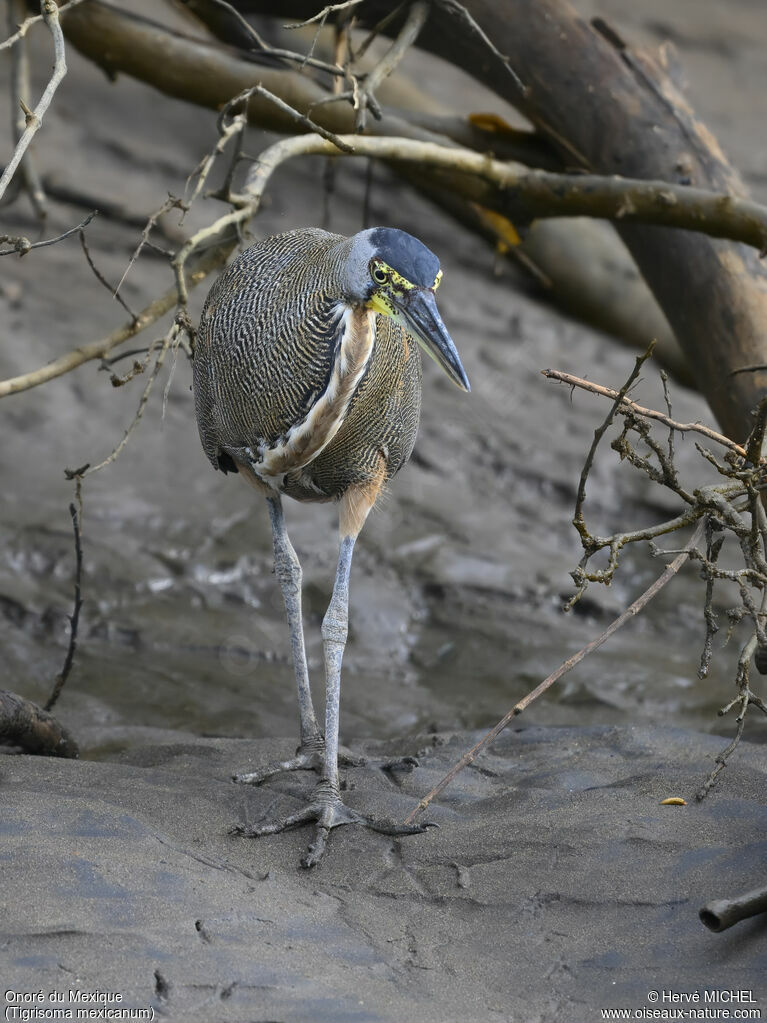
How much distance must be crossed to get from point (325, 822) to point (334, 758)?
1.03 feet

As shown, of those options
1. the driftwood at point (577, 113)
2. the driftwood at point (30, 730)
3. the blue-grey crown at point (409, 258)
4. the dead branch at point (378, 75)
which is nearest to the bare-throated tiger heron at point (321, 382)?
the blue-grey crown at point (409, 258)

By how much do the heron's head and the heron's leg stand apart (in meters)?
0.98

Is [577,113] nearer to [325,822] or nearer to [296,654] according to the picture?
[296,654]

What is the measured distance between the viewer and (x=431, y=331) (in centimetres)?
326

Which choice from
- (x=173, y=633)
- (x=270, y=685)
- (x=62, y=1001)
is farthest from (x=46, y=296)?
(x=62, y=1001)

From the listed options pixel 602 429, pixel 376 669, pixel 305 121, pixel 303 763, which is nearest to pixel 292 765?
pixel 303 763

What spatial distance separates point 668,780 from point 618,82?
328 centimetres

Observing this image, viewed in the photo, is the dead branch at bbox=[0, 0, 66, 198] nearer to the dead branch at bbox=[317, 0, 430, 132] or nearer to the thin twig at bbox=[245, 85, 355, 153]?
the thin twig at bbox=[245, 85, 355, 153]

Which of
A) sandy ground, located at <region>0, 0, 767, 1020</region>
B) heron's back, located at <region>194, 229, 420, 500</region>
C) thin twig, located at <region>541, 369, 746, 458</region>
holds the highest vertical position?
thin twig, located at <region>541, 369, 746, 458</region>

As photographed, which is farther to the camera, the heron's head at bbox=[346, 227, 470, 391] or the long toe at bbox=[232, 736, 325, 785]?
the long toe at bbox=[232, 736, 325, 785]

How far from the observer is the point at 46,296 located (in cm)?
752

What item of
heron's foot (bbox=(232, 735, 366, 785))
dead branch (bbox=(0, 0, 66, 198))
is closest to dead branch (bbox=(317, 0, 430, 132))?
dead branch (bbox=(0, 0, 66, 198))

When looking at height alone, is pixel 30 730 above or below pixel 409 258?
below

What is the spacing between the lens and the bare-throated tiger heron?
3324 mm
